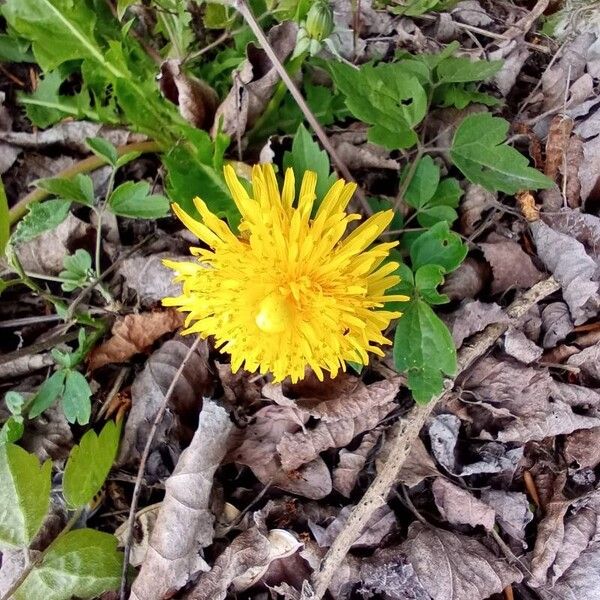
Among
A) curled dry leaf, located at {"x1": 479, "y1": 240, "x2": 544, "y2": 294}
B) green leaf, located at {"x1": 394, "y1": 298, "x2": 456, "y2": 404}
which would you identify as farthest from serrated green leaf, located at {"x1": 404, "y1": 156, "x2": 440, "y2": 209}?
green leaf, located at {"x1": 394, "y1": 298, "x2": 456, "y2": 404}

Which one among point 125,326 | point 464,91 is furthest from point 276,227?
point 464,91

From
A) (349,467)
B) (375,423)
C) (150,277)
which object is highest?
(150,277)

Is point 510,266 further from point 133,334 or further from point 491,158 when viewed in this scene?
point 133,334

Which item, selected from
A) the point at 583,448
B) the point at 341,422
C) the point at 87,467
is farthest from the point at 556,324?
the point at 87,467

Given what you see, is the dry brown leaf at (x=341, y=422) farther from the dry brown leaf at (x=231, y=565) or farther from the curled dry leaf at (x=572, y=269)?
the curled dry leaf at (x=572, y=269)

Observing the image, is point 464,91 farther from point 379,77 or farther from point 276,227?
point 276,227

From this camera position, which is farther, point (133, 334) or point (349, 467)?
point (133, 334)

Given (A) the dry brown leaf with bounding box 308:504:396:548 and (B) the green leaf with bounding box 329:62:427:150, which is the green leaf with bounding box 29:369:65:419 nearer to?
(A) the dry brown leaf with bounding box 308:504:396:548
